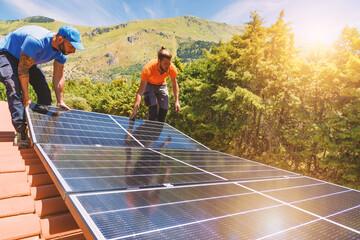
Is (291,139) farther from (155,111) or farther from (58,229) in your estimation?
(58,229)

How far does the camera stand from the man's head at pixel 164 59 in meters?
6.01


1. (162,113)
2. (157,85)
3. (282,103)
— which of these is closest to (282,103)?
(282,103)

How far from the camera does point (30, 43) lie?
364cm

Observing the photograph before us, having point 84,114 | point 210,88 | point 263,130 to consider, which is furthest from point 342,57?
point 84,114

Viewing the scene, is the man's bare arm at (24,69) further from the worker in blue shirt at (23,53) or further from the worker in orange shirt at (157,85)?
the worker in orange shirt at (157,85)

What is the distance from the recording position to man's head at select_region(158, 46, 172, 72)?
6008 millimetres

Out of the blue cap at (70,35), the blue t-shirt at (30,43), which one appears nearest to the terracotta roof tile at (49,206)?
the blue t-shirt at (30,43)

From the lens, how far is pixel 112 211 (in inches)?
60.4

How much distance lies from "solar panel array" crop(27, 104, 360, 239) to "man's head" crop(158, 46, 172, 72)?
3.23 metres

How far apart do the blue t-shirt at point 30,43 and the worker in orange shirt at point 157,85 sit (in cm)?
261

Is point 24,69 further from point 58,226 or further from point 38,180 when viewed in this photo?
point 58,226

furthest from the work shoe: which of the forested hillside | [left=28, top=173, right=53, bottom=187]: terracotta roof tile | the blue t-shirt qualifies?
the forested hillside

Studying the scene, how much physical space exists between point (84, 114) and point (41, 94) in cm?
105

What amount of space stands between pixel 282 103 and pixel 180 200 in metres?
15.9
